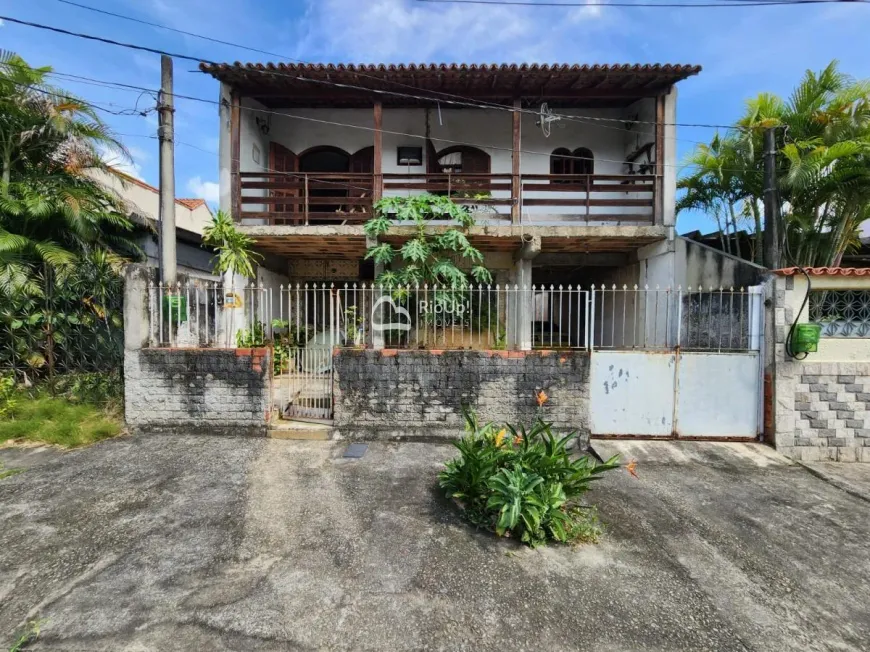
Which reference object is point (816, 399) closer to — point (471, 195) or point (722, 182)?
point (722, 182)

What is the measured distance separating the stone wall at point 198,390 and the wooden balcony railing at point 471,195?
11.1 feet

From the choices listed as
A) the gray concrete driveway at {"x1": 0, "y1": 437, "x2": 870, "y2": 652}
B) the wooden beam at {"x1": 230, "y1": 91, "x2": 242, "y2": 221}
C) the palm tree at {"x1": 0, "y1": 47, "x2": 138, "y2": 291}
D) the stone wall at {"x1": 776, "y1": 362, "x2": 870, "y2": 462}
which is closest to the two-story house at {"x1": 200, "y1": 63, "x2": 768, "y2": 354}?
the wooden beam at {"x1": 230, "y1": 91, "x2": 242, "y2": 221}

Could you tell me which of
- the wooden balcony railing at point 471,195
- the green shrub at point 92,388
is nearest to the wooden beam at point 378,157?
the wooden balcony railing at point 471,195

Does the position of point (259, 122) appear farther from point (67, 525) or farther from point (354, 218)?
point (67, 525)

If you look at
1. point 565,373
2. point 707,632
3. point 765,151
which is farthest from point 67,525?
point 765,151

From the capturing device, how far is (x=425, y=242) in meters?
7.37

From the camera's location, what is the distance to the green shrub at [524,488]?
308cm

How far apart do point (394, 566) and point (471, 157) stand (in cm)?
871

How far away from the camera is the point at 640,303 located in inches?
346

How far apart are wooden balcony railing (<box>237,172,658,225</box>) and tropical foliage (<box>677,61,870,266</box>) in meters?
1.45

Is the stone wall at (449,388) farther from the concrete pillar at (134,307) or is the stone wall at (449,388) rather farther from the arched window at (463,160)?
the arched window at (463,160)

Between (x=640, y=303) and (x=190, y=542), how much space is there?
8831mm

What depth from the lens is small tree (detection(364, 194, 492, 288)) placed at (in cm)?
702

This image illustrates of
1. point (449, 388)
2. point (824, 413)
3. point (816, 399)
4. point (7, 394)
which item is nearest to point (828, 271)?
point (816, 399)
